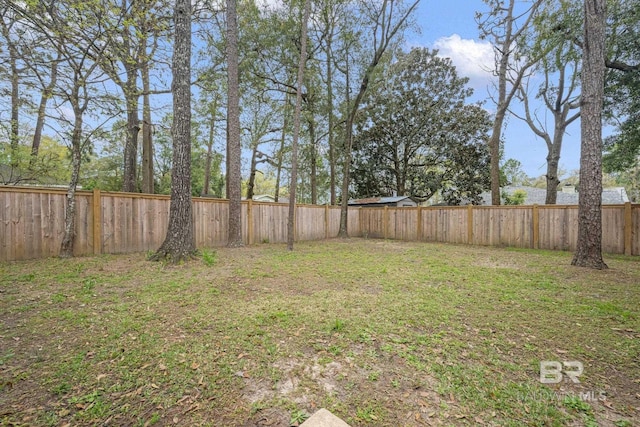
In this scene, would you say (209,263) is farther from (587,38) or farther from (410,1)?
(410,1)

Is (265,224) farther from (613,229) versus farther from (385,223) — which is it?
(613,229)

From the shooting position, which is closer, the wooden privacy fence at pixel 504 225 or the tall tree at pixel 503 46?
the wooden privacy fence at pixel 504 225

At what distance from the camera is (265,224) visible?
8703 millimetres

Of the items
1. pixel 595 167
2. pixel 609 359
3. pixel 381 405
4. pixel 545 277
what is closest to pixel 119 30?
pixel 381 405

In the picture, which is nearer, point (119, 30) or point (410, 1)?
point (119, 30)

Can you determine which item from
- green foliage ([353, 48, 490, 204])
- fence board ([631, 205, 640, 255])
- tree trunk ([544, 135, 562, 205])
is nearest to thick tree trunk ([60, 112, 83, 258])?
fence board ([631, 205, 640, 255])

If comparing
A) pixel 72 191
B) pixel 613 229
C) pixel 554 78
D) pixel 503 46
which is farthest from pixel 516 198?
pixel 72 191

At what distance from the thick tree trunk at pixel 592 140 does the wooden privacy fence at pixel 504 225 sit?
2948mm

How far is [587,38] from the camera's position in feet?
16.4

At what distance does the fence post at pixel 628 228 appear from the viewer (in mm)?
6496

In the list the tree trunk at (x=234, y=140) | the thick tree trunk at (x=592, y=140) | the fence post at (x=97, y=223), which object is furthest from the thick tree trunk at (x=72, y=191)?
the thick tree trunk at (x=592, y=140)

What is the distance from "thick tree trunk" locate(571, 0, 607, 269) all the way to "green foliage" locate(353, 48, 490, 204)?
11041 mm

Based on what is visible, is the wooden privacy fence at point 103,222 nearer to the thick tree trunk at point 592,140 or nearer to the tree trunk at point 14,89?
the tree trunk at point 14,89

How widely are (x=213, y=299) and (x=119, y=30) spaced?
4828 mm
